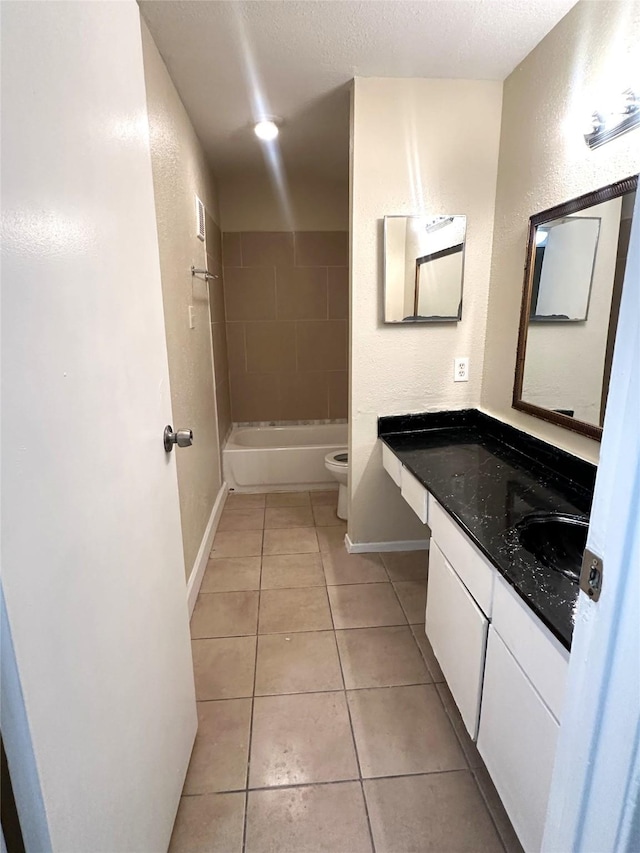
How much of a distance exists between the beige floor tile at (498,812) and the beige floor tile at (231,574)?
1.27m

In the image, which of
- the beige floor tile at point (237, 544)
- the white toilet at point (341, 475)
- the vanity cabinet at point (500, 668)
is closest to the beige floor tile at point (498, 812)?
the vanity cabinet at point (500, 668)

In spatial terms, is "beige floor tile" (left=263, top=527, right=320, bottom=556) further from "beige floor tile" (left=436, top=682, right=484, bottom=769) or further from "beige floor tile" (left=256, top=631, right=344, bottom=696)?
"beige floor tile" (left=436, top=682, right=484, bottom=769)

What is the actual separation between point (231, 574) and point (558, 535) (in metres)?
1.67

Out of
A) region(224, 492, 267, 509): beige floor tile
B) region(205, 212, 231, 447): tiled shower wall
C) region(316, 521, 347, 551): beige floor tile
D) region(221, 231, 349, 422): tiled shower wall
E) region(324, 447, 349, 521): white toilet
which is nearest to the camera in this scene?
region(316, 521, 347, 551): beige floor tile

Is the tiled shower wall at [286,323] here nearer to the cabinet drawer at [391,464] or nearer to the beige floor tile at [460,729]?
the cabinet drawer at [391,464]

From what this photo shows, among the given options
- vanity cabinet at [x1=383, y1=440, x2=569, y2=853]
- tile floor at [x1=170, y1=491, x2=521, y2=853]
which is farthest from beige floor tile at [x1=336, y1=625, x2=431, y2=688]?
vanity cabinet at [x1=383, y1=440, x2=569, y2=853]

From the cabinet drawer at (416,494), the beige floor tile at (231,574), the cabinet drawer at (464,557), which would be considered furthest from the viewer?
the beige floor tile at (231,574)

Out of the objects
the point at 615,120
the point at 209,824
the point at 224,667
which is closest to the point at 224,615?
the point at 224,667

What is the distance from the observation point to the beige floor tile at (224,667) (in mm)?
1662

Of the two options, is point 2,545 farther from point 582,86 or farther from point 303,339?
point 303,339

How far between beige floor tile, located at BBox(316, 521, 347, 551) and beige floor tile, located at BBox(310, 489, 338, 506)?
0.34m

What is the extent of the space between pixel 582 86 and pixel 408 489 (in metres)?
1.57

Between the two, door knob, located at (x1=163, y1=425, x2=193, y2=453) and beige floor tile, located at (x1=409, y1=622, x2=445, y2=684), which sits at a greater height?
door knob, located at (x1=163, y1=425, x2=193, y2=453)

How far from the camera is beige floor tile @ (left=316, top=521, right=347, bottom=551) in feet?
8.78
